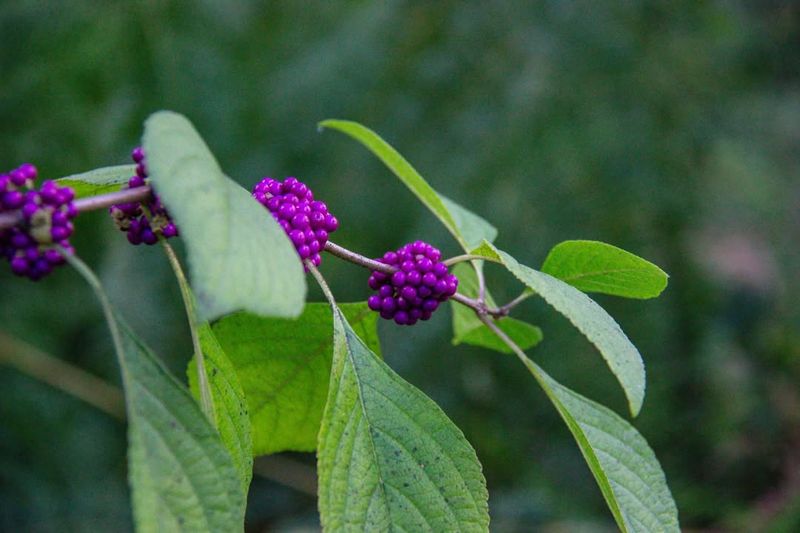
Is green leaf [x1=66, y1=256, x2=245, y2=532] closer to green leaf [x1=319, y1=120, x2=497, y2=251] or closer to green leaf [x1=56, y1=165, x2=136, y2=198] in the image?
green leaf [x1=56, y1=165, x2=136, y2=198]

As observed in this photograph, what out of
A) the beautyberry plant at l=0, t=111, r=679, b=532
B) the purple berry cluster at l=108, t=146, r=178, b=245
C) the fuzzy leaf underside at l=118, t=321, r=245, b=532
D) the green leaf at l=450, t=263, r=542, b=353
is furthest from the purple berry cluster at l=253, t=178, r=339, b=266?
the green leaf at l=450, t=263, r=542, b=353

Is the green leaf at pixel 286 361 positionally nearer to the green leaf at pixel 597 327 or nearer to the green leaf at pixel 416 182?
the green leaf at pixel 416 182

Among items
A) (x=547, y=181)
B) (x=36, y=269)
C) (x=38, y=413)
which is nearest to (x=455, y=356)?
(x=547, y=181)

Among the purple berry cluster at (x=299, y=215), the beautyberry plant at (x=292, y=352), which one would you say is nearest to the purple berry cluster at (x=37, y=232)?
the beautyberry plant at (x=292, y=352)

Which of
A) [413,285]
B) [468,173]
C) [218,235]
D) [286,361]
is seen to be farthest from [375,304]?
[468,173]

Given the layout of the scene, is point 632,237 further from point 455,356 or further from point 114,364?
point 114,364

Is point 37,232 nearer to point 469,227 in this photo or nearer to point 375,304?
point 375,304

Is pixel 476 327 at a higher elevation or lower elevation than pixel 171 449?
higher
